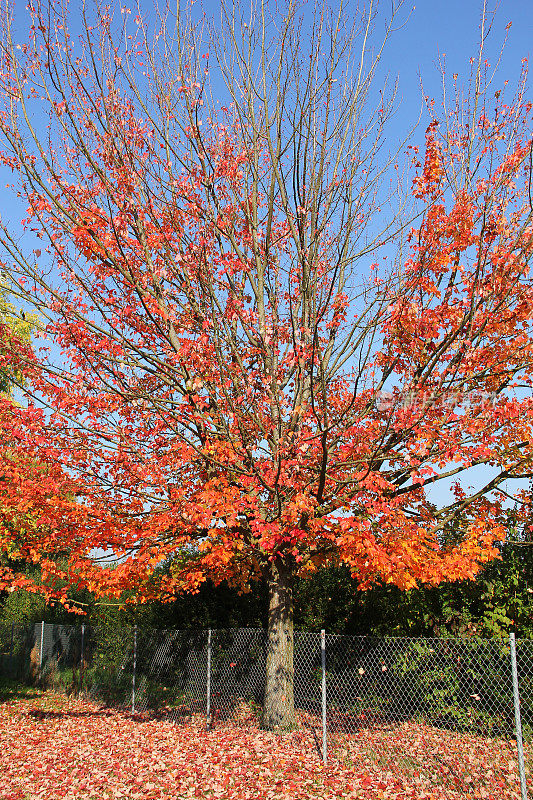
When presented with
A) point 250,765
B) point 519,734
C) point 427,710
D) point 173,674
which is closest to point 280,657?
point 250,765

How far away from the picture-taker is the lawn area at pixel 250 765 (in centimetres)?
596

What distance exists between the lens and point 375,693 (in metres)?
9.22

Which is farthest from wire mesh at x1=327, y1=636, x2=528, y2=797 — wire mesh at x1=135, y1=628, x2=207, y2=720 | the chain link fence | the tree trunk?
wire mesh at x1=135, y1=628, x2=207, y2=720

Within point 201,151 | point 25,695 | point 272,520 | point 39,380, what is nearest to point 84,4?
point 201,151

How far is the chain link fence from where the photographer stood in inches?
259

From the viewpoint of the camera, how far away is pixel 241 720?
921 centimetres

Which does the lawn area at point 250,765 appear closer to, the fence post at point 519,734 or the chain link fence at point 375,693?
the chain link fence at point 375,693

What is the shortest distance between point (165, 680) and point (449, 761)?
646 cm

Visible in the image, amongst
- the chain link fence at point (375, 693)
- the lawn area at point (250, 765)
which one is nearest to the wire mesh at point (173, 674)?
the chain link fence at point (375, 693)

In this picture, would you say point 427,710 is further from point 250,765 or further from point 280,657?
point 250,765

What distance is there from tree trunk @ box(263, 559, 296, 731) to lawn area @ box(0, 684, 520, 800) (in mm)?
265

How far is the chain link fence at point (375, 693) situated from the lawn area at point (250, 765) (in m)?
0.04

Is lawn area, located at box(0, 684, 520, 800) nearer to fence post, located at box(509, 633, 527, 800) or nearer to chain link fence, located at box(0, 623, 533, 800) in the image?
chain link fence, located at box(0, 623, 533, 800)

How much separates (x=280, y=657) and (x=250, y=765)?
1.77 m
